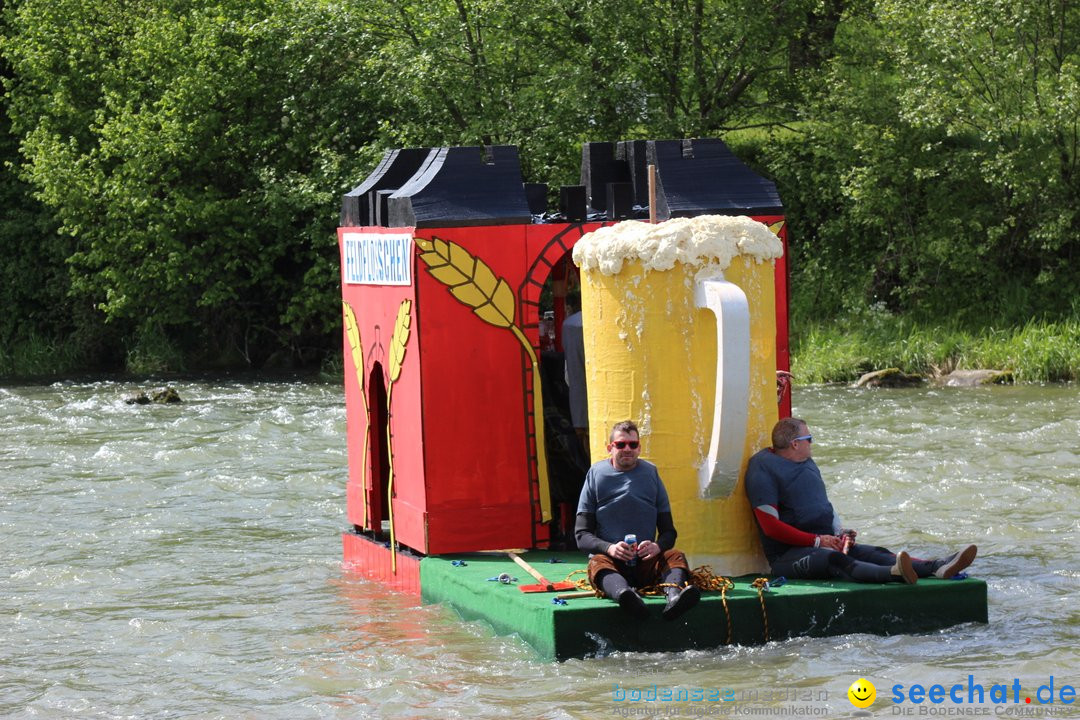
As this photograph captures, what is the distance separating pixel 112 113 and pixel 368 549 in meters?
20.4

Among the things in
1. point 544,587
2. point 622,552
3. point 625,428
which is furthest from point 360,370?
point 622,552

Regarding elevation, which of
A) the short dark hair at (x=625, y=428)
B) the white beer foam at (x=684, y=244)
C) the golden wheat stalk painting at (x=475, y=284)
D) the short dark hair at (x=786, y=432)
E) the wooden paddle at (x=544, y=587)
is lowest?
the wooden paddle at (x=544, y=587)

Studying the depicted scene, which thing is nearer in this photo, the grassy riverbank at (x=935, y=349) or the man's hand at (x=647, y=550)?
the man's hand at (x=647, y=550)

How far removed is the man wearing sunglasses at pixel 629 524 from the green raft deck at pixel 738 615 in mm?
164

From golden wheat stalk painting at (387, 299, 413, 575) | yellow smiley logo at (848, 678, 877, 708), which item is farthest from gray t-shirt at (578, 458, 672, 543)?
golden wheat stalk painting at (387, 299, 413, 575)

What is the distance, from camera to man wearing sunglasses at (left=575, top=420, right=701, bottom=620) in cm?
821

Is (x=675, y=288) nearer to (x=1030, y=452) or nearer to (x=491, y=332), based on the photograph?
(x=491, y=332)

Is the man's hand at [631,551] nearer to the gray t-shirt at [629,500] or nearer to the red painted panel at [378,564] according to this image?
the gray t-shirt at [629,500]

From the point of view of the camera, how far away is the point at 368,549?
1092 cm

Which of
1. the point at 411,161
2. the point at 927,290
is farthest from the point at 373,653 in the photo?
the point at 927,290

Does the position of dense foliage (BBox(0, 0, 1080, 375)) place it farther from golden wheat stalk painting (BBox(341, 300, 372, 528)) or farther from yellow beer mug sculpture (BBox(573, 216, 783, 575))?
yellow beer mug sculpture (BBox(573, 216, 783, 575))

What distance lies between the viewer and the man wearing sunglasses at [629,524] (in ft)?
26.9

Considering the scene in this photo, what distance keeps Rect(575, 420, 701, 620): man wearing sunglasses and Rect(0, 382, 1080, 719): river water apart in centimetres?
44

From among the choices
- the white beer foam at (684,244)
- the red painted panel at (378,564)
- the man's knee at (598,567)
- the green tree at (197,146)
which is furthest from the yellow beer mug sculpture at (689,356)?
the green tree at (197,146)
